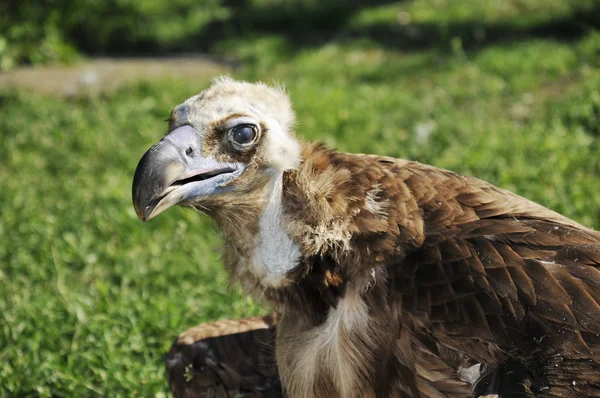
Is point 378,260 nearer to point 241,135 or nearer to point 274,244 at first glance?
point 274,244

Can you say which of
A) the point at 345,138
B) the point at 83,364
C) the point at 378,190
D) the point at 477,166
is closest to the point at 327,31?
the point at 345,138

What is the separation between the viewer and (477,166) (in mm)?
5258

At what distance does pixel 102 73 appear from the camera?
8.83m

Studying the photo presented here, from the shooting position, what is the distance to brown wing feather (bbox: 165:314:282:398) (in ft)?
10.1

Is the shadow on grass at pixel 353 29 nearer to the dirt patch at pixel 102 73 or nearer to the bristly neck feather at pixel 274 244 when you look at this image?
the dirt patch at pixel 102 73

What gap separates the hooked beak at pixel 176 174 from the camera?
2.37 metres

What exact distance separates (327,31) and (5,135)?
15.3ft

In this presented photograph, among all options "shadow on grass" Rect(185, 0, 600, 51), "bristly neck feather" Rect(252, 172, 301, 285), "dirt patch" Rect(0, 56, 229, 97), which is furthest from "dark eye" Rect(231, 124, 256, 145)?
"shadow on grass" Rect(185, 0, 600, 51)

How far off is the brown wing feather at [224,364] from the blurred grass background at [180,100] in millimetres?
421

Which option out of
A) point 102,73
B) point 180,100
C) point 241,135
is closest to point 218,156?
point 241,135

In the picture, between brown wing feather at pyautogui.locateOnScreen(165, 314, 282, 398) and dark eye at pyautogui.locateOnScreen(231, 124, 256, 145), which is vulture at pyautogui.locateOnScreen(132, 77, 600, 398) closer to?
dark eye at pyautogui.locateOnScreen(231, 124, 256, 145)

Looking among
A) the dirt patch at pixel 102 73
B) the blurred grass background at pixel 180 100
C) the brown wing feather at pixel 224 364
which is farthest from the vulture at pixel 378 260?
the dirt patch at pixel 102 73

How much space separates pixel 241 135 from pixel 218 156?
98 millimetres

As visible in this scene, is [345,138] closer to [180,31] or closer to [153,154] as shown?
[153,154]
